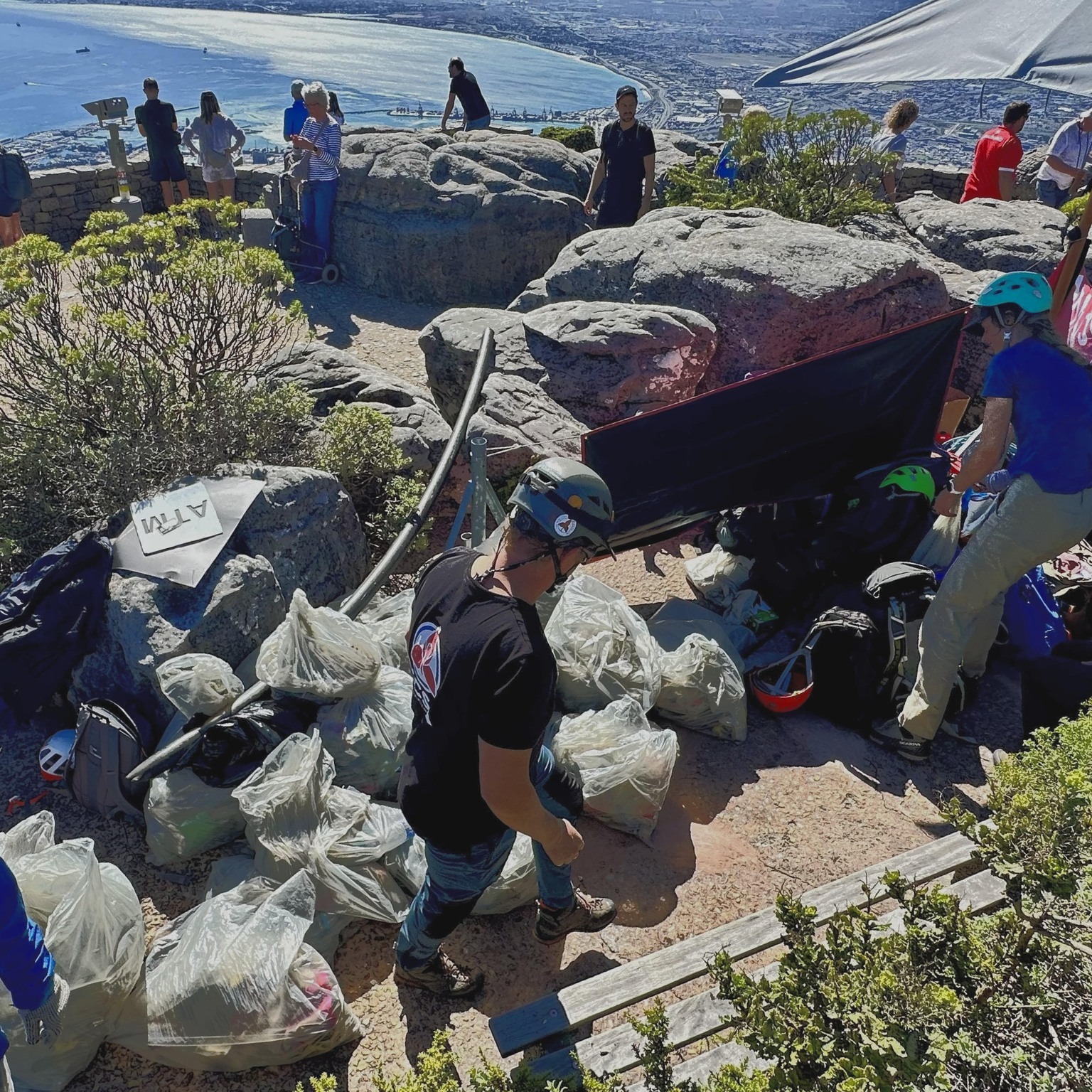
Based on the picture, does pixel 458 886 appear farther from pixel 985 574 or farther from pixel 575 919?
pixel 985 574

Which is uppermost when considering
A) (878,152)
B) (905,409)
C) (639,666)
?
(878,152)

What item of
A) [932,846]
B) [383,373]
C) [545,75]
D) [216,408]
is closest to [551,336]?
[383,373]

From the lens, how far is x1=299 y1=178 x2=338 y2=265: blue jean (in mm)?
8977

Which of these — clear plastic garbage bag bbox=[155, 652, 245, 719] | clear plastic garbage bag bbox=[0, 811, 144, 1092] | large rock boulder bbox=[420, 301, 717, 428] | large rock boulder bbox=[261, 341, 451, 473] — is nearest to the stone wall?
large rock boulder bbox=[261, 341, 451, 473]

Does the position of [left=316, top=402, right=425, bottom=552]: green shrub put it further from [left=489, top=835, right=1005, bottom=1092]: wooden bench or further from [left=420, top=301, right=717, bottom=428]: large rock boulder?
[left=489, top=835, right=1005, bottom=1092]: wooden bench

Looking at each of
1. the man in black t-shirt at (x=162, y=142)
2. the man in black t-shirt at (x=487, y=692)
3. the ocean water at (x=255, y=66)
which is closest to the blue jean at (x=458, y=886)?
the man in black t-shirt at (x=487, y=692)

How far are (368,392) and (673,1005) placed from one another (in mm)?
4253

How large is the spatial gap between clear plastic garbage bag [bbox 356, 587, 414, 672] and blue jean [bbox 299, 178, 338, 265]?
6342 millimetres

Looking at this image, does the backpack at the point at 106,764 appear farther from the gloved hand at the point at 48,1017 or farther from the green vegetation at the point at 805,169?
the green vegetation at the point at 805,169

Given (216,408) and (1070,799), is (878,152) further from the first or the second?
(1070,799)

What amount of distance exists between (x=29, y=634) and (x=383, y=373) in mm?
3104

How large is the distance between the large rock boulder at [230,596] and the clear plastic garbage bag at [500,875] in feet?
4.16

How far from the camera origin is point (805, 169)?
26.5 ft

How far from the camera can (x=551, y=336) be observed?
212 inches
